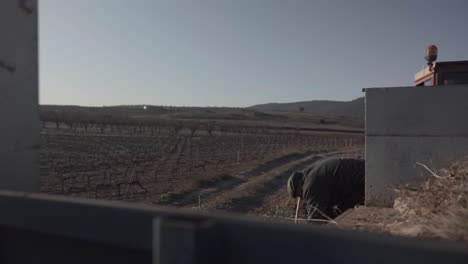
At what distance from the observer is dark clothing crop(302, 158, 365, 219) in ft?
29.4

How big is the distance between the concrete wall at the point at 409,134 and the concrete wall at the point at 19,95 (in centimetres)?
466

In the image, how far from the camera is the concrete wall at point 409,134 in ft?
19.7

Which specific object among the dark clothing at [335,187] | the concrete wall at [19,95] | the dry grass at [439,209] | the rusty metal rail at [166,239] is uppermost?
the concrete wall at [19,95]

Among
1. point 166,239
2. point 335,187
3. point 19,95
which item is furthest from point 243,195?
point 166,239

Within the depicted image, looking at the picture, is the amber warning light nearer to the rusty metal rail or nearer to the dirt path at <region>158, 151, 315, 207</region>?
the rusty metal rail

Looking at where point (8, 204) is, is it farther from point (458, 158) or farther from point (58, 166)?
point (58, 166)

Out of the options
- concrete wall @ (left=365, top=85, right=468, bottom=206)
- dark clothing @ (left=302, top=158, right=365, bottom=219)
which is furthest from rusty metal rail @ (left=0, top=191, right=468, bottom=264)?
dark clothing @ (left=302, top=158, right=365, bottom=219)

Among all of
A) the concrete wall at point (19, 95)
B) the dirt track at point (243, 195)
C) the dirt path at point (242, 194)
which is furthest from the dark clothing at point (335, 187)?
the concrete wall at point (19, 95)

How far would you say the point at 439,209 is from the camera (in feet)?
10.2

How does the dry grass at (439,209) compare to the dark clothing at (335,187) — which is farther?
the dark clothing at (335,187)

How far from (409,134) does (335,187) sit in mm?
3068

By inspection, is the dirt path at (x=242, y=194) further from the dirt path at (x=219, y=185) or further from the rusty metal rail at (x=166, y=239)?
the rusty metal rail at (x=166, y=239)

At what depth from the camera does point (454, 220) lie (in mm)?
1993

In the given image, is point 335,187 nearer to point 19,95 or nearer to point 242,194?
point 19,95
